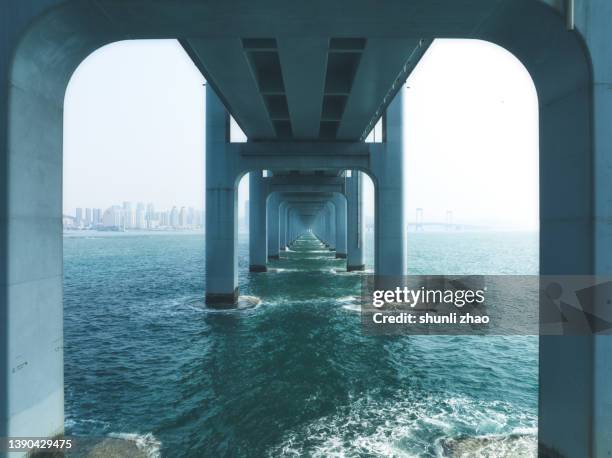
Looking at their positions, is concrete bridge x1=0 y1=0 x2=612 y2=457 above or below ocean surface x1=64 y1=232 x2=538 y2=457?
above

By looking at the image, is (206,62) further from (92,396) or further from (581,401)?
(581,401)

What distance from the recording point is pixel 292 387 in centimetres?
1121

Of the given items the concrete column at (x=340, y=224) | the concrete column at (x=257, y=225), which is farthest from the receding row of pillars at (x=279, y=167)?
the concrete column at (x=340, y=224)

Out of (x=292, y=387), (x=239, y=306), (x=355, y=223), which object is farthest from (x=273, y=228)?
(x=292, y=387)

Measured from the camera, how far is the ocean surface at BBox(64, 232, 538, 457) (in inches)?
330

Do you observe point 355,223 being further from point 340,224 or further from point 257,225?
point 340,224

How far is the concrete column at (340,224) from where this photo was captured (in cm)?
5738

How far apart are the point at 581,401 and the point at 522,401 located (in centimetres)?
557

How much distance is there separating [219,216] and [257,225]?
18.1m

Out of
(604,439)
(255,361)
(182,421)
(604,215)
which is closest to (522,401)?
(604,439)

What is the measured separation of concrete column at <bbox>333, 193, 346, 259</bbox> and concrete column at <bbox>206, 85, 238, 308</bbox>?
35050 mm

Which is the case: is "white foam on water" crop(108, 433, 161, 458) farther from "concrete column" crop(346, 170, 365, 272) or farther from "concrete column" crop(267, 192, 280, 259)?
"concrete column" crop(267, 192, 280, 259)

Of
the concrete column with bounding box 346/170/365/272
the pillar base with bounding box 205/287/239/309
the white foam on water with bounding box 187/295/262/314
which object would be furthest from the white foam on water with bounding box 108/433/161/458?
the concrete column with bounding box 346/170/365/272

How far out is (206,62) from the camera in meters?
12.6
